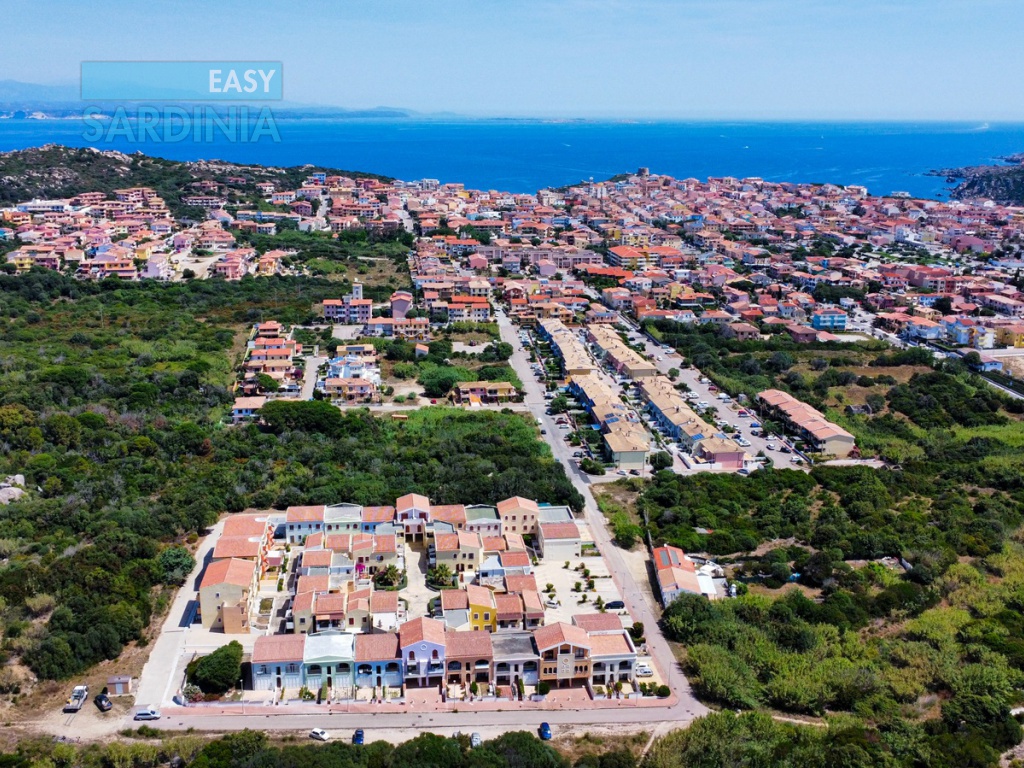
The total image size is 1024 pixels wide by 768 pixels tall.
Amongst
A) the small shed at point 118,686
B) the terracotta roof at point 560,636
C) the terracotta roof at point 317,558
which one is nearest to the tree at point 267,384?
the terracotta roof at point 317,558

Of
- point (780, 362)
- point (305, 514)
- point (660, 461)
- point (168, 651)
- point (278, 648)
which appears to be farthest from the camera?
point (780, 362)

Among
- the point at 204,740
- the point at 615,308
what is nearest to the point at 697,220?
the point at 615,308

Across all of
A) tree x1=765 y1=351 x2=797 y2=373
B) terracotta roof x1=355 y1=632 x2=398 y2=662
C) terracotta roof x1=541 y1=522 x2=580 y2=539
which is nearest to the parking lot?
terracotta roof x1=541 y1=522 x2=580 y2=539

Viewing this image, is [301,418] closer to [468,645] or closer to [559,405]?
[559,405]

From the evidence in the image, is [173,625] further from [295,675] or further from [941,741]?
[941,741]

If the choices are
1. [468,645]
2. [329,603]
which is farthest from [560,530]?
[329,603]

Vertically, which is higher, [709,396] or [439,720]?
[709,396]
